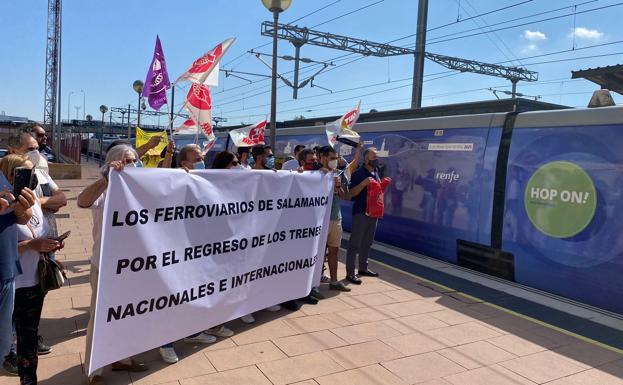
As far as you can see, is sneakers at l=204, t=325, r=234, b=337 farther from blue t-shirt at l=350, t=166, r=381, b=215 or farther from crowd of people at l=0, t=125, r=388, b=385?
blue t-shirt at l=350, t=166, r=381, b=215

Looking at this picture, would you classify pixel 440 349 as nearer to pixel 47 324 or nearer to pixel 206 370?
pixel 206 370

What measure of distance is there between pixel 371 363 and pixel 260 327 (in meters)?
1.14

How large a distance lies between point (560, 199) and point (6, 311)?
18.6 feet

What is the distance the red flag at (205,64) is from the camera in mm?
5014

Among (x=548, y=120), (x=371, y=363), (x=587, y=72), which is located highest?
(x=587, y=72)

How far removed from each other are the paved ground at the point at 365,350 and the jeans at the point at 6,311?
538 millimetres

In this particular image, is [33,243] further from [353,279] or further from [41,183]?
[353,279]

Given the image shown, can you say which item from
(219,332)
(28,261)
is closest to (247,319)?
(219,332)

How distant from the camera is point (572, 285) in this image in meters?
5.61

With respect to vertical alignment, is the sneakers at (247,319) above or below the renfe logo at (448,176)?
below

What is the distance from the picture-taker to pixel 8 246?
262 centimetres

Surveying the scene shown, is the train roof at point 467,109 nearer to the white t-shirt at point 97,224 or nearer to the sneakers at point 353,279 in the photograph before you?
the sneakers at point 353,279

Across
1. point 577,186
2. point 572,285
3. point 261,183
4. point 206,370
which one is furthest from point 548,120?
point 206,370

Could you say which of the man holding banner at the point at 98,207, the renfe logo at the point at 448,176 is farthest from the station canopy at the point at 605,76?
the man holding banner at the point at 98,207
